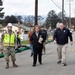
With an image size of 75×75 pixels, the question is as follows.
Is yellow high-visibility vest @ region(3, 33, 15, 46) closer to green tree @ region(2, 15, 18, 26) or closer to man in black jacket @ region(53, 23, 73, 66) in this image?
man in black jacket @ region(53, 23, 73, 66)

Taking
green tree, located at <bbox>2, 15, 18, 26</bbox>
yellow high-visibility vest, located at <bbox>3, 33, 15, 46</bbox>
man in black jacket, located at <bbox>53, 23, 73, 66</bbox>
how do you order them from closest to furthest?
yellow high-visibility vest, located at <bbox>3, 33, 15, 46</bbox>, man in black jacket, located at <bbox>53, 23, 73, 66</bbox>, green tree, located at <bbox>2, 15, 18, 26</bbox>

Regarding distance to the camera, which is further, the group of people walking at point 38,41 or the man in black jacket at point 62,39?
the man in black jacket at point 62,39

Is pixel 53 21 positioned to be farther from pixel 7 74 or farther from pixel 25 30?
pixel 7 74

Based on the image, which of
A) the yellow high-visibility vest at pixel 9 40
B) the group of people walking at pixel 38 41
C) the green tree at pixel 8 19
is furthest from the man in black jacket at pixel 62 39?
the green tree at pixel 8 19

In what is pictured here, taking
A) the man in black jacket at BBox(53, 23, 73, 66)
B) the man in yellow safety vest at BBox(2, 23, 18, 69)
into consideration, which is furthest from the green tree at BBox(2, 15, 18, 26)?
the man in yellow safety vest at BBox(2, 23, 18, 69)

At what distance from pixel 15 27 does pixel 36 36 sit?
3746 inches

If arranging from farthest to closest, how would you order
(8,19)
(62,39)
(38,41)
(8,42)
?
(8,19)
(62,39)
(38,41)
(8,42)

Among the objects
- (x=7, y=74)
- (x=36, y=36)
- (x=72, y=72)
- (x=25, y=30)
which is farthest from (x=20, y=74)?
(x=25, y=30)

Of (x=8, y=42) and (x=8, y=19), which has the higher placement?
(x=8, y=19)

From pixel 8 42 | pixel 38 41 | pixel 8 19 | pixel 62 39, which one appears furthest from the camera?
pixel 8 19

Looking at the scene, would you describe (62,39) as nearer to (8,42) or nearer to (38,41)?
(38,41)

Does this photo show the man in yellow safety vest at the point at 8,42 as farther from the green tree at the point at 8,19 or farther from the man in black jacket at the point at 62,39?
the green tree at the point at 8,19

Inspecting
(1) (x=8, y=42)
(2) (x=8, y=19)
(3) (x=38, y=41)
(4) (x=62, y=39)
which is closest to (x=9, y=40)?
(1) (x=8, y=42)

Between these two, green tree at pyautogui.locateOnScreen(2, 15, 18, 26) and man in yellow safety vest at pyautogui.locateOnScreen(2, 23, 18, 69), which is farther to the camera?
green tree at pyautogui.locateOnScreen(2, 15, 18, 26)
